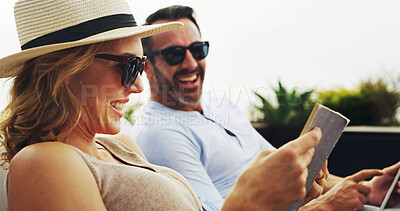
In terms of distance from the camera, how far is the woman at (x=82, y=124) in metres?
0.95

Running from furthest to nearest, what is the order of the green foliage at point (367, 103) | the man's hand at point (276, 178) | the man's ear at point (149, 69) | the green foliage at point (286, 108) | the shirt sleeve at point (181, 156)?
the green foliage at point (367, 103), the green foliage at point (286, 108), the man's ear at point (149, 69), the shirt sleeve at point (181, 156), the man's hand at point (276, 178)

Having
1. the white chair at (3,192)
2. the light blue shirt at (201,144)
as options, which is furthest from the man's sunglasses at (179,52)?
the white chair at (3,192)

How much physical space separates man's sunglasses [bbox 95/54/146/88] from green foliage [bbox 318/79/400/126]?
6340 millimetres

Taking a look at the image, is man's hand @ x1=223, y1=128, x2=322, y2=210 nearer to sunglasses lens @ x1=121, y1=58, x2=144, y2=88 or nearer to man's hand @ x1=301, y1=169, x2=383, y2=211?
sunglasses lens @ x1=121, y1=58, x2=144, y2=88

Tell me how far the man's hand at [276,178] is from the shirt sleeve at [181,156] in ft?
2.96

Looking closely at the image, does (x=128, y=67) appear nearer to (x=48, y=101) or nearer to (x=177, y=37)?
(x=48, y=101)

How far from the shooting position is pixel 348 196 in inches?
68.7

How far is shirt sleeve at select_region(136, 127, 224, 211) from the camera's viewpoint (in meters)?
1.90

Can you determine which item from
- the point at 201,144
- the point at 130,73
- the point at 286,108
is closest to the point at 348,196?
the point at 201,144

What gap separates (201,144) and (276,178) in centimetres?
123

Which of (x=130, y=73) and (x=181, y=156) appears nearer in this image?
(x=130, y=73)

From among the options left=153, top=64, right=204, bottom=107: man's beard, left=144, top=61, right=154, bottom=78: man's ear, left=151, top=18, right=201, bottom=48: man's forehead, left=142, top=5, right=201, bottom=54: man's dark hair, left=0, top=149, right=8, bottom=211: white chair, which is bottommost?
left=0, top=149, right=8, bottom=211: white chair

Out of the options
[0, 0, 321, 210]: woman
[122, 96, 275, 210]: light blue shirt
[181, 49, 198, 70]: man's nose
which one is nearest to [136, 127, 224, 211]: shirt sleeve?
[122, 96, 275, 210]: light blue shirt

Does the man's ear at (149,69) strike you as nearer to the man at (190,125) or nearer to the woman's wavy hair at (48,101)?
the man at (190,125)
